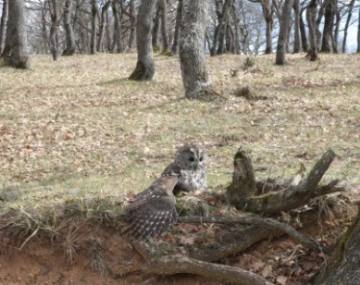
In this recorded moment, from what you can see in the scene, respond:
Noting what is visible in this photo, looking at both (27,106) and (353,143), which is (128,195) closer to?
(353,143)

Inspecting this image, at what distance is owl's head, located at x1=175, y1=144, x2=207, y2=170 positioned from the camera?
5398 mm

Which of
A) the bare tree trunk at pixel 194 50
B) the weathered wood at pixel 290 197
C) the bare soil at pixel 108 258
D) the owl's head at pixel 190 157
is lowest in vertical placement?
the bare soil at pixel 108 258

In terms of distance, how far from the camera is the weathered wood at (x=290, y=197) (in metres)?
4.78

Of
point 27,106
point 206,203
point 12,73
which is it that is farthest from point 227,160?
point 12,73

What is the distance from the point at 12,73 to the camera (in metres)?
15.0

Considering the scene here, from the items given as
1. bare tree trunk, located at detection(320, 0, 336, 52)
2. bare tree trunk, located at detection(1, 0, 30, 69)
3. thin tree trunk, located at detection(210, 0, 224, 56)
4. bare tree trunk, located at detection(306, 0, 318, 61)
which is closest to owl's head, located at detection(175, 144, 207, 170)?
bare tree trunk, located at detection(1, 0, 30, 69)

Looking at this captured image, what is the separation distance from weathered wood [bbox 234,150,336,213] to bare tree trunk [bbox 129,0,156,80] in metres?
9.02

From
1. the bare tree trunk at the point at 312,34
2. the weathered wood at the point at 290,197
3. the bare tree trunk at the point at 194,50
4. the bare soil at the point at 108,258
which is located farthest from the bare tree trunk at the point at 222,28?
the bare soil at the point at 108,258

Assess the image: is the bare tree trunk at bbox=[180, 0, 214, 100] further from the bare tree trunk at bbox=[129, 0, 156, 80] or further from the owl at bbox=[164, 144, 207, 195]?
the owl at bbox=[164, 144, 207, 195]

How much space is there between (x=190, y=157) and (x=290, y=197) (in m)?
1.12

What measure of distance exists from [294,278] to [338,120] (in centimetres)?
522

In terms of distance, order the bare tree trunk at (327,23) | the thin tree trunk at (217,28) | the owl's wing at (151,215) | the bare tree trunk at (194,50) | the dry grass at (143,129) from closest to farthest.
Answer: the owl's wing at (151,215), the dry grass at (143,129), the bare tree trunk at (194,50), the thin tree trunk at (217,28), the bare tree trunk at (327,23)

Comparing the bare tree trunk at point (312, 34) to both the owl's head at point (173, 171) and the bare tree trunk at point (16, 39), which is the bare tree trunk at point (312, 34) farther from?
the owl's head at point (173, 171)

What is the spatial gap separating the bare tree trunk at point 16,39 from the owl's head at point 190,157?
11.8 metres
